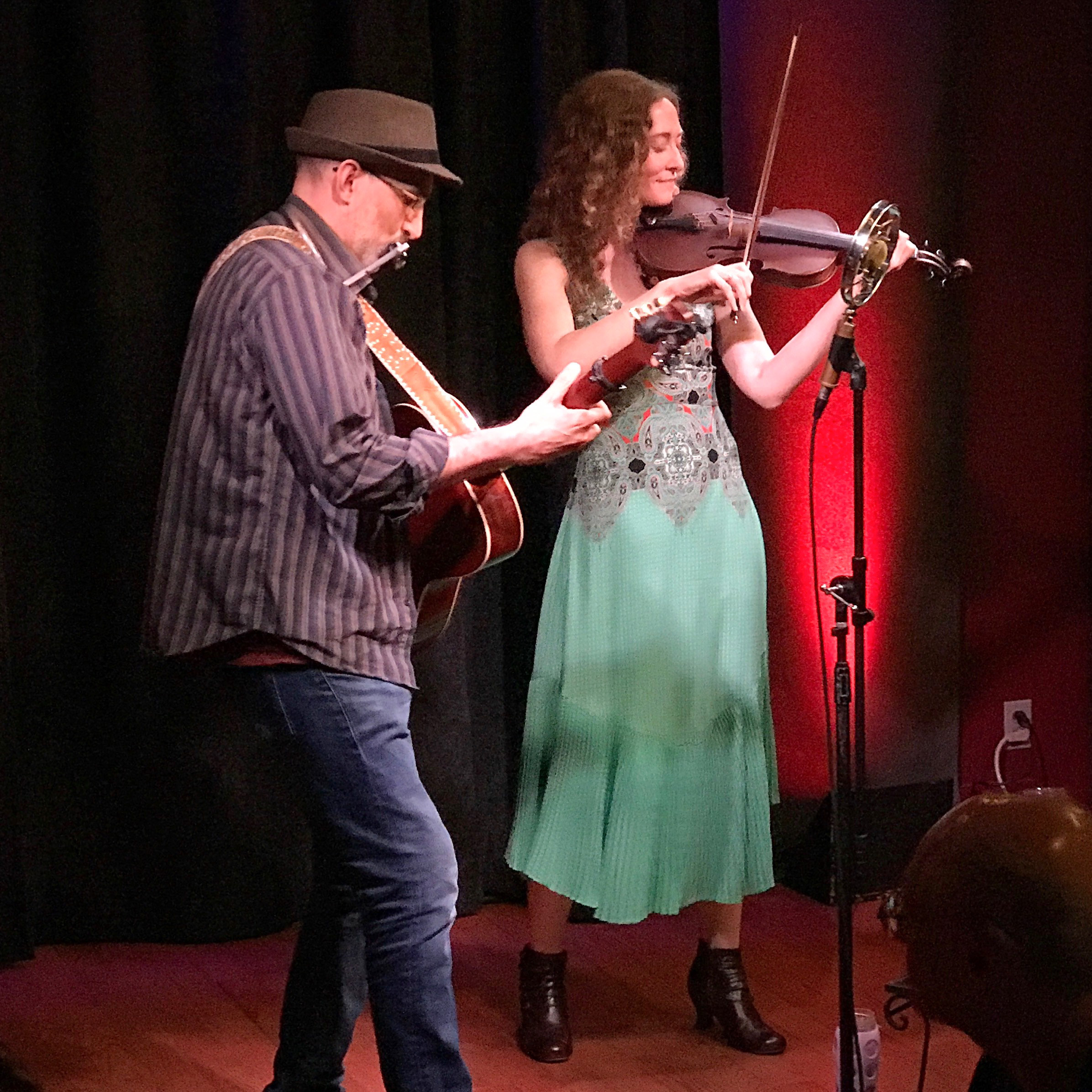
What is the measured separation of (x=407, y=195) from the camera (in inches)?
88.5

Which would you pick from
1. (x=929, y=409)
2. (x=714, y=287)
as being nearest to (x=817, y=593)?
(x=714, y=287)

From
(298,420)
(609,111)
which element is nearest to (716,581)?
(609,111)

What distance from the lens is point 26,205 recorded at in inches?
128

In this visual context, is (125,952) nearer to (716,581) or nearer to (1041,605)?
(716,581)

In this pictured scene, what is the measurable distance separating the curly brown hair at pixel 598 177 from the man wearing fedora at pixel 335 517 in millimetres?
600

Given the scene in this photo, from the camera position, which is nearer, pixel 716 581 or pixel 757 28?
pixel 716 581

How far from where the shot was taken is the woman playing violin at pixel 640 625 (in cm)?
283

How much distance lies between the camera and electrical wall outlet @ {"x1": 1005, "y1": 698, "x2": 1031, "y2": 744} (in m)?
4.09

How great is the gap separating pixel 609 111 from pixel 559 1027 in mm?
1731

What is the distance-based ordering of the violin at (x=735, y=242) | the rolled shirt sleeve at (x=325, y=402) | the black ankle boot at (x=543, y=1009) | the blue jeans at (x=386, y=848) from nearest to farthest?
the rolled shirt sleeve at (x=325, y=402) < the blue jeans at (x=386, y=848) < the violin at (x=735, y=242) < the black ankle boot at (x=543, y=1009)

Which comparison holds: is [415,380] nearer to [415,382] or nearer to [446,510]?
[415,382]

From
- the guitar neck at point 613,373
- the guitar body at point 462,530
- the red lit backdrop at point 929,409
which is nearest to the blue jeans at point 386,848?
the guitar body at point 462,530

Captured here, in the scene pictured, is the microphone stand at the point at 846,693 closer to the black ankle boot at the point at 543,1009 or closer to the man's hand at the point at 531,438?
the man's hand at the point at 531,438

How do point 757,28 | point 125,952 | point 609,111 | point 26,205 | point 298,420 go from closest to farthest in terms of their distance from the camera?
point 298,420 < point 609,111 < point 26,205 < point 125,952 < point 757,28
